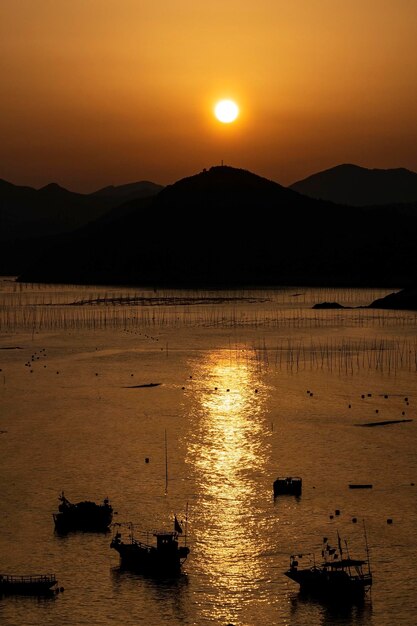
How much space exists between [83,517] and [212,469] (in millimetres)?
14192

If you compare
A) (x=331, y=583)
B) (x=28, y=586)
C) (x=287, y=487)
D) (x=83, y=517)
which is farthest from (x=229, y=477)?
(x=28, y=586)

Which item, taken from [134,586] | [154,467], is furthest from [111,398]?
[134,586]

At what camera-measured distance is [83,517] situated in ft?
156

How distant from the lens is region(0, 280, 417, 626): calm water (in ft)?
131

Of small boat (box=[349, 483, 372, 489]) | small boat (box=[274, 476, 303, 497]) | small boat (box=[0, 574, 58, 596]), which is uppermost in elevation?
small boat (box=[274, 476, 303, 497])

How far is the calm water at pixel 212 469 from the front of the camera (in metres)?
40.0

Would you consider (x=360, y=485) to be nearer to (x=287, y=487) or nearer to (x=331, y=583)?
(x=287, y=487)

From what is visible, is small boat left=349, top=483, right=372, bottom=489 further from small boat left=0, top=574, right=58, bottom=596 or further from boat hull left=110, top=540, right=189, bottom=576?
small boat left=0, top=574, right=58, bottom=596

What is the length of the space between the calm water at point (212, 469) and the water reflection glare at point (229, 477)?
0.11 meters

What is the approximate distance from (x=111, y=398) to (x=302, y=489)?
36.2 meters

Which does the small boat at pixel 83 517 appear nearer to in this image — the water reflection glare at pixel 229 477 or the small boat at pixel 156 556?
the small boat at pixel 156 556

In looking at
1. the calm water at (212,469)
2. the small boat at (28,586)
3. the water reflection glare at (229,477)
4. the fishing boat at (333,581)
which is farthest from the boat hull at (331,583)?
the small boat at (28,586)

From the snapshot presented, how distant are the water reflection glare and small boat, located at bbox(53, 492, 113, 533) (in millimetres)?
4911

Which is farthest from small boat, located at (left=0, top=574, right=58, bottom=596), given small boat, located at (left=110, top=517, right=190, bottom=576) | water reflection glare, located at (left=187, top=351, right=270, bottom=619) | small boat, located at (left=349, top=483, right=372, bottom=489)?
small boat, located at (left=349, top=483, right=372, bottom=489)
